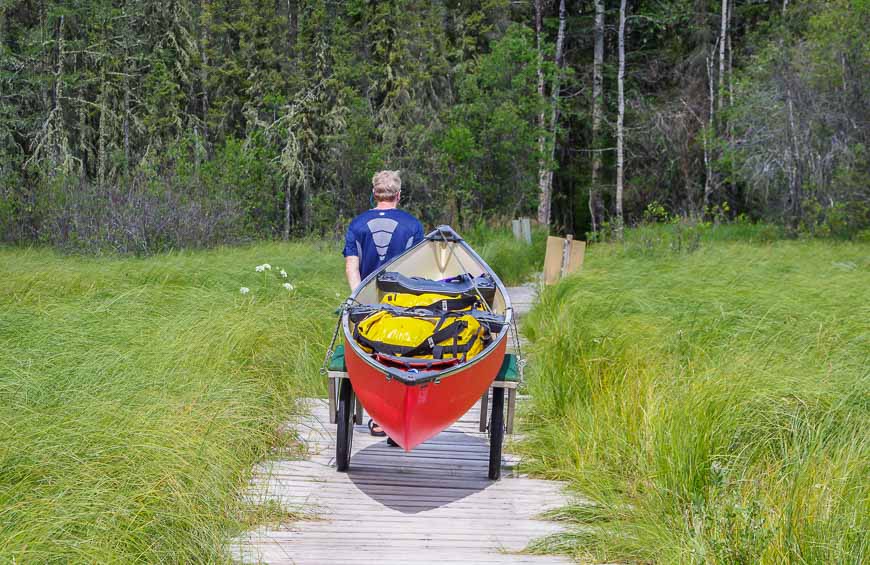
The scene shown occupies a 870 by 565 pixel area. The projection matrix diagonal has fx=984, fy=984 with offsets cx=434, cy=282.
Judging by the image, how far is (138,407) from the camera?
495 cm

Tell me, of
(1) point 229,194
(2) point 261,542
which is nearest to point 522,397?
(2) point 261,542

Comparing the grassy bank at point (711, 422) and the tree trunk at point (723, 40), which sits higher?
the tree trunk at point (723, 40)

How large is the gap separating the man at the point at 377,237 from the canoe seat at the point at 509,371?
120 cm

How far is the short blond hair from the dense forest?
10981 millimetres

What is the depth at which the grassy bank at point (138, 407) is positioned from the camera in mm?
3770

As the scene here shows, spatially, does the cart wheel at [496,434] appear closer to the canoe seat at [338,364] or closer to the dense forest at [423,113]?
the canoe seat at [338,364]

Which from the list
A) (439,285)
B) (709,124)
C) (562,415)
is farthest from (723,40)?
(439,285)

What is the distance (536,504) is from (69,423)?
2395 millimetres

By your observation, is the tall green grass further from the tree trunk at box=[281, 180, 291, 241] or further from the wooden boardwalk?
the wooden boardwalk

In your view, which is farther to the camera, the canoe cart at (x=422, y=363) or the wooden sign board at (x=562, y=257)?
the wooden sign board at (x=562, y=257)

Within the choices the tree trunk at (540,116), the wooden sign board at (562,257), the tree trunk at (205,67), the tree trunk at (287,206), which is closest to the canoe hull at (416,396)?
the wooden sign board at (562,257)

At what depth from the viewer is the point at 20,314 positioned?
7137mm

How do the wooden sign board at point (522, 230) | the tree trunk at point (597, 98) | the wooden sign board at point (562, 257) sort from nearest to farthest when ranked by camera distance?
the wooden sign board at point (562, 257)
the wooden sign board at point (522, 230)
the tree trunk at point (597, 98)

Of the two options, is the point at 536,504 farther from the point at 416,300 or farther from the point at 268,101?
the point at 268,101
